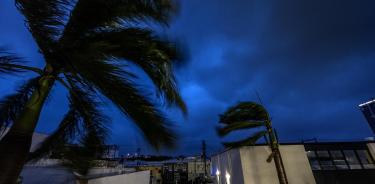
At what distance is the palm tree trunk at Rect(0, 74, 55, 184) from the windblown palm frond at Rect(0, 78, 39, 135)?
536mm

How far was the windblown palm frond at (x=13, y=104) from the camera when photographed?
5.16 feet

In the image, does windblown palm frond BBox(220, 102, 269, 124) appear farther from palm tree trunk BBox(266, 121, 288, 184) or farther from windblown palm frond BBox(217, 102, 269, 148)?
palm tree trunk BBox(266, 121, 288, 184)

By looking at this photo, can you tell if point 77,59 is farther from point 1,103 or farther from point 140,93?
point 1,103

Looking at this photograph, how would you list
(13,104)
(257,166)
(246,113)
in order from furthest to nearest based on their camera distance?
(257,166)
(246,113)
(13,104)

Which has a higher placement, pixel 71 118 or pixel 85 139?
pixel 71 118

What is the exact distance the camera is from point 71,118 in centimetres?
169

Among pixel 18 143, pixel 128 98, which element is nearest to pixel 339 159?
pixel 128 98

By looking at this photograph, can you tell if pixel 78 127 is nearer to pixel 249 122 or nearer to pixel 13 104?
pixel 13 104

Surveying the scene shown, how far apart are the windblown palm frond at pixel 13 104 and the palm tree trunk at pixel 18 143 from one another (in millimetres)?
536

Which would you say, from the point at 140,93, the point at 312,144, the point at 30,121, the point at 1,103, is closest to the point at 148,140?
the point at 140,93

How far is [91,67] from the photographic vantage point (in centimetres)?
A: 89

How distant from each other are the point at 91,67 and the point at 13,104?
4.55ft

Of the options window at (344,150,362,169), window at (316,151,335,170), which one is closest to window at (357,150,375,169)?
window at (344,150,362,169)

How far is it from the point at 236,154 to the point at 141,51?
33.5 ft
